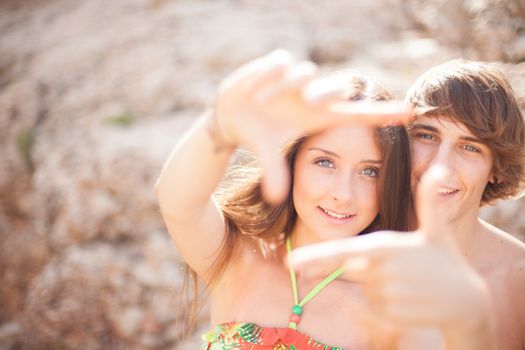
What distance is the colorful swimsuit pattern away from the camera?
187 cm

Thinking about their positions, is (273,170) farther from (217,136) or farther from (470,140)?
(470,140)

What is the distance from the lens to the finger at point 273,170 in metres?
1.15

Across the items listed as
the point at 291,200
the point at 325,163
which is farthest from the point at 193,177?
the point at 291,200

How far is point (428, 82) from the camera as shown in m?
2.27

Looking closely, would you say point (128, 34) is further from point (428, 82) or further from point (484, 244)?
point (484, 244)

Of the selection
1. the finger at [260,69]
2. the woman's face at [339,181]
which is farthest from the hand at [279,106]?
the woman's face at [339,181]

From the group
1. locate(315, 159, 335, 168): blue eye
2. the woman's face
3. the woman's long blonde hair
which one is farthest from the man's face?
locate(315, 159, 335, 168): blue eye

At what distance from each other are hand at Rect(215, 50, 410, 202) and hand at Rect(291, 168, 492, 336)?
9.4 inches

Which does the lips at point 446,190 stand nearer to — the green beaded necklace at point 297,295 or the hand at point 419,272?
the green beaded necklace at point 297,295

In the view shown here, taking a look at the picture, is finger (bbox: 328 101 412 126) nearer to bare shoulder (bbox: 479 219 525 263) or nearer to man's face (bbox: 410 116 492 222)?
man's face (bbox: 410 116 492 222)

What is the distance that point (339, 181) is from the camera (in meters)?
1.84

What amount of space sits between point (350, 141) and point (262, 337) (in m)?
0.77

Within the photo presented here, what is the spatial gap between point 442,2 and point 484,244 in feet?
8.66

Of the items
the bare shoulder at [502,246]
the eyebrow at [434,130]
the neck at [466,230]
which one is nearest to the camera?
the eyebrow at [434,130]
